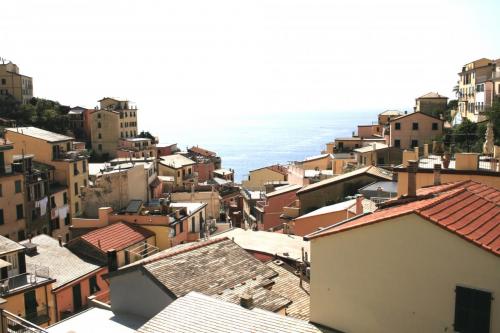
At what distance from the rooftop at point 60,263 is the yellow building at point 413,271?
16.1 meters

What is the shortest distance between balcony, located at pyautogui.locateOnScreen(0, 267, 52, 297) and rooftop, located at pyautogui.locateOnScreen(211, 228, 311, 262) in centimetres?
848

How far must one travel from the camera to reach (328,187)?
1266 inches

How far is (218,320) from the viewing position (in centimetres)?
985

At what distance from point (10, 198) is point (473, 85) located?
54.4 metres

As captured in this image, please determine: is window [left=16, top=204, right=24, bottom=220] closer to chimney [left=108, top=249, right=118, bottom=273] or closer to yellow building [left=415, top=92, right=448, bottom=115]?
chimney [left=108, top=249, right=118, bottom=273]

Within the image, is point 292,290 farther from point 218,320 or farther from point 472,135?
point 472,135

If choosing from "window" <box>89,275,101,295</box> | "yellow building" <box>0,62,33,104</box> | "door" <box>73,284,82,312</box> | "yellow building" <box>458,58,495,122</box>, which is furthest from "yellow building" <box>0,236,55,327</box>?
"yellow building" <box>0,62,33,104</box>

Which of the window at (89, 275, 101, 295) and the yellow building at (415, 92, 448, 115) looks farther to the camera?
the yellow building at (415, 92, 448, 115)

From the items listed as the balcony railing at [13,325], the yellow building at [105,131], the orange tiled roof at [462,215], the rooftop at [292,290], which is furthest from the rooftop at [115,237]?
the yellow building at [105,131]

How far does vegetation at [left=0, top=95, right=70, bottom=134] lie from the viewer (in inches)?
2886

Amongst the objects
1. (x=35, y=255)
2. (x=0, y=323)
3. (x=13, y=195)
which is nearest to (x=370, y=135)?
(x=13, y=195)

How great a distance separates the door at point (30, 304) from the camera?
2059cm

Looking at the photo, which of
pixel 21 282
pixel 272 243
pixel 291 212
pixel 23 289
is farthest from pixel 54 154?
pixel 272 243

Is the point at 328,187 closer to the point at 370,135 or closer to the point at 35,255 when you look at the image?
the point at 35,255
